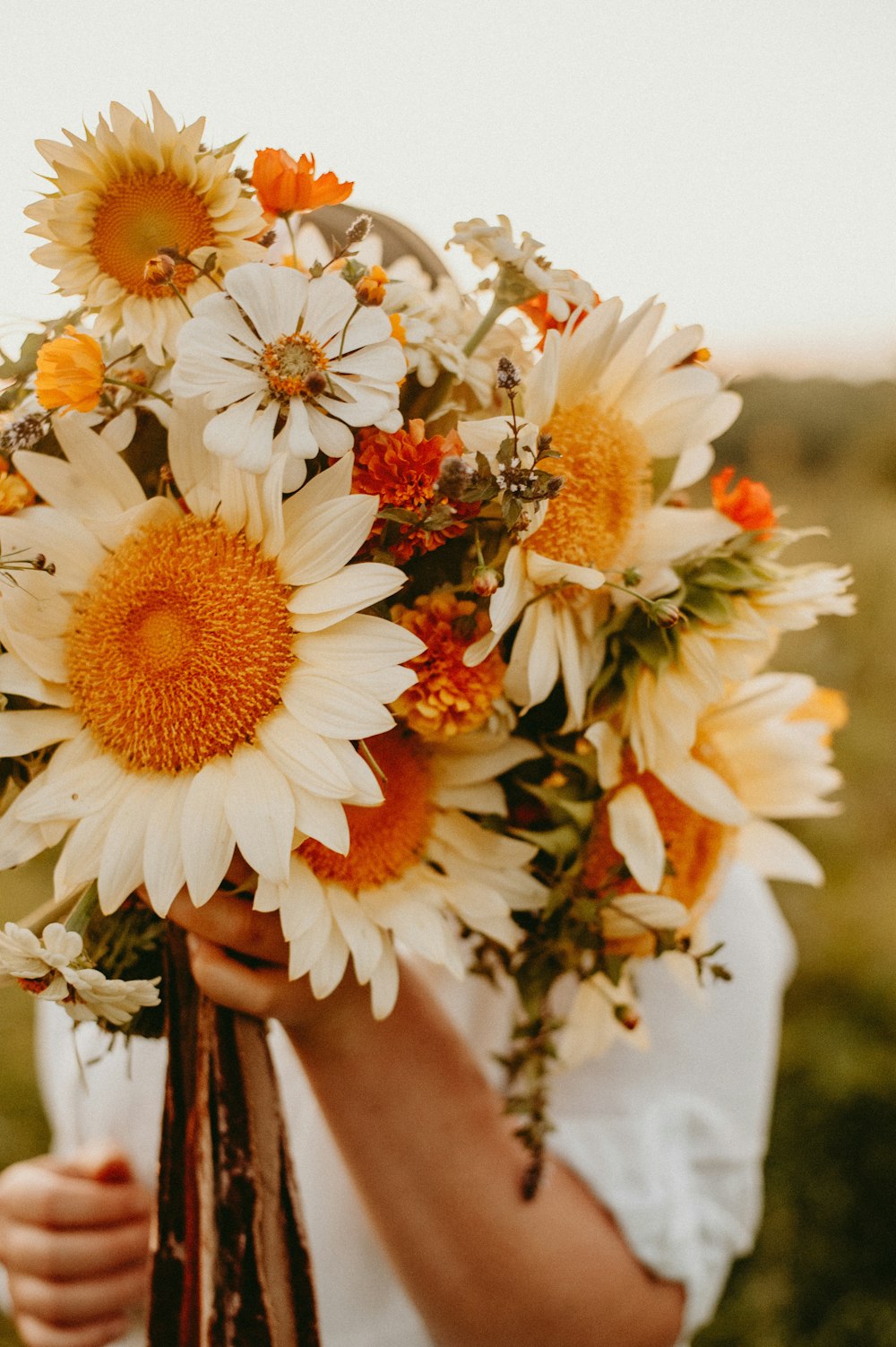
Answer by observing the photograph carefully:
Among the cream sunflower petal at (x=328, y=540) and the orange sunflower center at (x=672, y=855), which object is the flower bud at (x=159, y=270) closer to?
the cream sunflower petal at (x=328, y=540)

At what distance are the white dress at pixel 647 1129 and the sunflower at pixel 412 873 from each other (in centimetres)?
39

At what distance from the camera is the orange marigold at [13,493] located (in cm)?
48

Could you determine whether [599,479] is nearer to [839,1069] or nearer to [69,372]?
[69,372]

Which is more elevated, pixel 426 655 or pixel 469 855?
pixel 426 655

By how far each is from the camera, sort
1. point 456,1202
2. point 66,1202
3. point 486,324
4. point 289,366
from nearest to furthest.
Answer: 1. point 289,366
2. point 486,324
3. point 456,1202
4. point 66,1202

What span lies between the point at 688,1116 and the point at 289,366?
2.42ft

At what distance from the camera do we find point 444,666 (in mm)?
483

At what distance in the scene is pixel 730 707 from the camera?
0.64 metres

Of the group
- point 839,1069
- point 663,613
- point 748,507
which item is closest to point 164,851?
point 663,613

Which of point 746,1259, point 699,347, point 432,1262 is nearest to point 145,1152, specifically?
point 432,1262

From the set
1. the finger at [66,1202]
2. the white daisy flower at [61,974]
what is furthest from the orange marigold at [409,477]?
the finger at [66,1202]

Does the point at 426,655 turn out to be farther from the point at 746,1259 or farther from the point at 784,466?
the point at 784,466

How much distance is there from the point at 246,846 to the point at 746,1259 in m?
1.85

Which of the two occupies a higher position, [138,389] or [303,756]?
[138,389]
